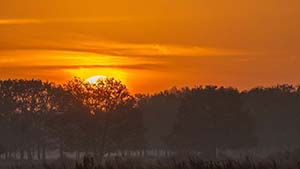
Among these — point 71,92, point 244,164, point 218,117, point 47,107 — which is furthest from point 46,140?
point 244,164

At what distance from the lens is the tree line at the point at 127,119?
9512 cm

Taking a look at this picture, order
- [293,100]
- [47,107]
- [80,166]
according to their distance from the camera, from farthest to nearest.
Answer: [293,100]
[47,107]
[80,166]

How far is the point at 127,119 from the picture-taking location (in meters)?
94.5

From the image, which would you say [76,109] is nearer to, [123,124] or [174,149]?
[123,124]

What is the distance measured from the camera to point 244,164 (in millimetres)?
26094

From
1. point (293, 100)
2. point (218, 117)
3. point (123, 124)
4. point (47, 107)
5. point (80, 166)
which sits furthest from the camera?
point (293, 100)

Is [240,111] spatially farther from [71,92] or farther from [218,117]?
[71,92]

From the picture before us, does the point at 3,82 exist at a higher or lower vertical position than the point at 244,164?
higher

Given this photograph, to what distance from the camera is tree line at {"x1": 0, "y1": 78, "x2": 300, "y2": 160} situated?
95.1m

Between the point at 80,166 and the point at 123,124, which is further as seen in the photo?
the point at 123,124

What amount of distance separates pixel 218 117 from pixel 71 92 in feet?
62.3

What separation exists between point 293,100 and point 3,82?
4251 cm

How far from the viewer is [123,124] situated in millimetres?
94375

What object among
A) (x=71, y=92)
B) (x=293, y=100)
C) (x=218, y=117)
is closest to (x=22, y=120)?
(x=71, y=92)
